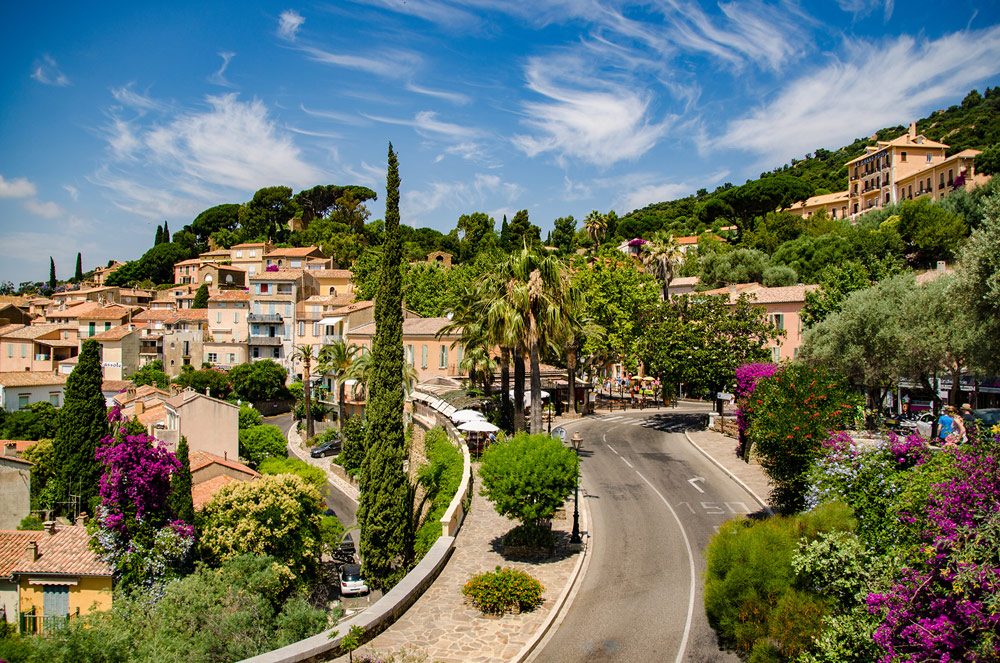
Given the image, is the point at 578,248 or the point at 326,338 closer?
the point at 326,338

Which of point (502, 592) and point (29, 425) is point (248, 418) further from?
point (502, 592)

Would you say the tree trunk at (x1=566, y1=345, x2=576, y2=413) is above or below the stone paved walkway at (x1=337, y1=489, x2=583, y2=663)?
above

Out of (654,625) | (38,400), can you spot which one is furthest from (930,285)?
(38,400)

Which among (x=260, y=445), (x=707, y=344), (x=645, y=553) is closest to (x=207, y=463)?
(x=260, y=445)

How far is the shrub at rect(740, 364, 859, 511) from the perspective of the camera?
1972cm

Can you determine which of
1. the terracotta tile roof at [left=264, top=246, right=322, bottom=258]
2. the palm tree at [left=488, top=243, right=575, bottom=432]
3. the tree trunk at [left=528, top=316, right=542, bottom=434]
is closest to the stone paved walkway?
the tree trunk at [left=528, top=316, right=542, bottom=434]

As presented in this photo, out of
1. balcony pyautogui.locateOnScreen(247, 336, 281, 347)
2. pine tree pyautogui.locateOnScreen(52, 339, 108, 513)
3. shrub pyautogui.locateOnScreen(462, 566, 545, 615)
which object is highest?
balcony pyautogui.locateOnScreen(247, 336, 281, 347)

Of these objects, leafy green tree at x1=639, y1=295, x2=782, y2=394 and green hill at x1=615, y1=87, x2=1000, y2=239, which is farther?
green hill at x1=615, y1=87, x2=1000, y2=239

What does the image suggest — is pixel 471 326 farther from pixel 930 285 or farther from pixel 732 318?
pixel 930 285

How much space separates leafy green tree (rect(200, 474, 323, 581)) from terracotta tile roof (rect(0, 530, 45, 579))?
7666 millimetres

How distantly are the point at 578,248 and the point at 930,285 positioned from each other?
92.7 meters

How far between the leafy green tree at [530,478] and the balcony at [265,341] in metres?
66.4

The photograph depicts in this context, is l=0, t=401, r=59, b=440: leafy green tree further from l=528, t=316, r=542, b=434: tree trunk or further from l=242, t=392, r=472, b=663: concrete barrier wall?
l=242, t=392, r=472, b=663: concrete barrier wall

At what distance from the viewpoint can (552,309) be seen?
28.2m
